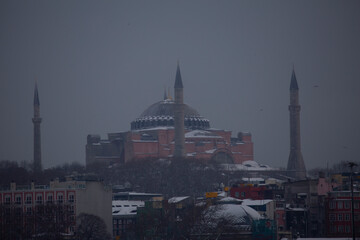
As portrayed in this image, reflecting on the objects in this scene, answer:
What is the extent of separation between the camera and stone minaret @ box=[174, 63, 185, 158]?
128250mm

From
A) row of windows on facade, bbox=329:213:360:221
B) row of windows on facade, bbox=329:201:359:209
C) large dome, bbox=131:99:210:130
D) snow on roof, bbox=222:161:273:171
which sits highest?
large dome, bbox=131:99:210:130

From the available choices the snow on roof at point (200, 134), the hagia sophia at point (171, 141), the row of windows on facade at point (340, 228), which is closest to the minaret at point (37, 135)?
the hagia sophia at point (171, 141)

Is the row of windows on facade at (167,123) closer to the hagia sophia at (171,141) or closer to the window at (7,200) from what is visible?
the hagia sophia at (171,141)

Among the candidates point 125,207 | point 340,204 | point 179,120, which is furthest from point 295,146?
point 340,204

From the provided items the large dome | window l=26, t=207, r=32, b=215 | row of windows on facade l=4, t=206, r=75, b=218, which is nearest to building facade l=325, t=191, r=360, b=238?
row of windows on facade l=4, t=206, r=75, b=218

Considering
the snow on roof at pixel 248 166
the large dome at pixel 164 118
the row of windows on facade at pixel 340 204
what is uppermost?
the large dome at pixel 164 118

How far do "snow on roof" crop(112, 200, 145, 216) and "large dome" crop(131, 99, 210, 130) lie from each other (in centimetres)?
6546

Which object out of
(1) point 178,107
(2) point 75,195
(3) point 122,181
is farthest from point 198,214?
(1) point 178,107

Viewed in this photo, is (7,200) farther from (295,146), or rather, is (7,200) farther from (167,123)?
(167,123)

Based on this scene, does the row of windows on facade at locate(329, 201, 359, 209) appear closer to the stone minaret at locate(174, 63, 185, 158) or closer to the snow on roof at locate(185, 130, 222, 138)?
the stone minaret at locate(174, 63, 185, 158)

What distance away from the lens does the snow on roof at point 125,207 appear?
7294 cm

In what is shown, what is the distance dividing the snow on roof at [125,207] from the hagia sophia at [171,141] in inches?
1975

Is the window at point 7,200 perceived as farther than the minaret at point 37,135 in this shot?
No

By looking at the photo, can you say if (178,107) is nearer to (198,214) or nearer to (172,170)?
(172,170)
